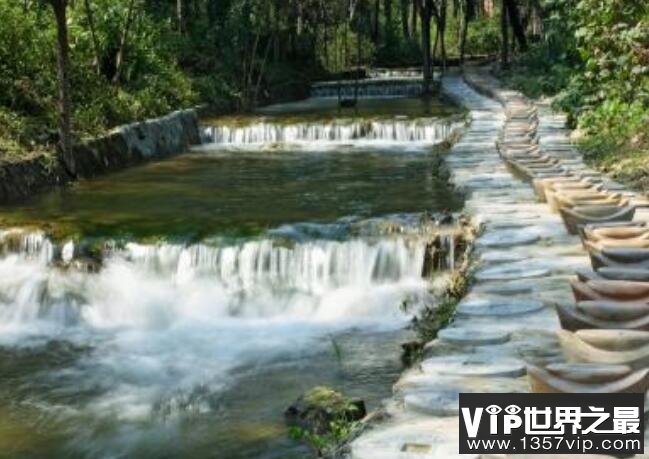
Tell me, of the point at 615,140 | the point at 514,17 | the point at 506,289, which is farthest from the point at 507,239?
the point at 514,17

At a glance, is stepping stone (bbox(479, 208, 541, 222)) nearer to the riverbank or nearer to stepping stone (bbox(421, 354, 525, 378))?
the riverbank

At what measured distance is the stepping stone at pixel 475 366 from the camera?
4703 mm

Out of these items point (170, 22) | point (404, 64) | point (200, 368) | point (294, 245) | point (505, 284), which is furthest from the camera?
point (404, 64)

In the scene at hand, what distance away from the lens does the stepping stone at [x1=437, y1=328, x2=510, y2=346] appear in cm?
522

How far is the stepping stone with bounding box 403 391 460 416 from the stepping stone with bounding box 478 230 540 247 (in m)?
3.48

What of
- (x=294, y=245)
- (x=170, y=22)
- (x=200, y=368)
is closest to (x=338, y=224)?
(x=294, y=245)

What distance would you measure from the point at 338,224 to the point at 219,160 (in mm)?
7536

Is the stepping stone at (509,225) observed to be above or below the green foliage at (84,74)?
below

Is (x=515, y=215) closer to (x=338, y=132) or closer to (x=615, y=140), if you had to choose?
(x=615, y=140)

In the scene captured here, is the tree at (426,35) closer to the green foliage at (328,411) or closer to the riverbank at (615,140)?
the riverbank at (615,140)

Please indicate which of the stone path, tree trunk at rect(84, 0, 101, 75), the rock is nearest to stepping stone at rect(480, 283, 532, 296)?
the stone path

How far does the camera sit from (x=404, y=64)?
44.8m

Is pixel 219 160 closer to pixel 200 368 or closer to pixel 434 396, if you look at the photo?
pixel 200 368

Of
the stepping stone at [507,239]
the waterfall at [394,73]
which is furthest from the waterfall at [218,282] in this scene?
the waterfall at [394,73]
